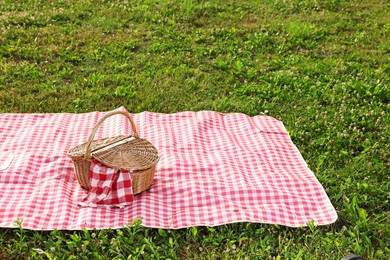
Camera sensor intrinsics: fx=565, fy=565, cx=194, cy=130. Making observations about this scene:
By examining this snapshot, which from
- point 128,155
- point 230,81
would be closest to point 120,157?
point 128,155

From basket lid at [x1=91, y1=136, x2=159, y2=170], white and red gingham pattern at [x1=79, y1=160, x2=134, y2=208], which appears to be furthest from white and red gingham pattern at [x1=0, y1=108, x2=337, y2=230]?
basket lid at [x1=91, y1=136, x2=159, y2=170]

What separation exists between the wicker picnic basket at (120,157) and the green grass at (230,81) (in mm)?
562

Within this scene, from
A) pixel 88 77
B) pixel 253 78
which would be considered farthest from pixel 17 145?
pixel 253 78

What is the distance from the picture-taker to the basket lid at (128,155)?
207 inches

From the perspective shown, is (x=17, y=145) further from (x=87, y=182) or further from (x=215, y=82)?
(x=215, y=82)

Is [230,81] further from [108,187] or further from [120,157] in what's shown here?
[108,187]

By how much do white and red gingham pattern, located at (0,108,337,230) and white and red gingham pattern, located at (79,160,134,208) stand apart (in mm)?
85

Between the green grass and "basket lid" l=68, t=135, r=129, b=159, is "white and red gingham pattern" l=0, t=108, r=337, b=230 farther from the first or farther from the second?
"basket lid" l=68, t=135, r=129, b=159

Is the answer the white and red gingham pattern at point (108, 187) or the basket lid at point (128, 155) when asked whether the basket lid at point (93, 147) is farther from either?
the white and red gingham pattern at point (108, 187)

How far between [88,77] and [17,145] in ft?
6.84

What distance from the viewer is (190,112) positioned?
24.4 feet

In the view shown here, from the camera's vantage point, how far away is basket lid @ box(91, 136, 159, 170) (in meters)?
5.25

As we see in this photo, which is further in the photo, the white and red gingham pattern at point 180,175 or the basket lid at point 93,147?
the basket lid at point 93,147

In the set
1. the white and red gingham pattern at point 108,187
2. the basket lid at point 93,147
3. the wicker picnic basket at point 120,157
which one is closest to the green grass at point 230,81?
the white and red gingham pattern at point 108,187
